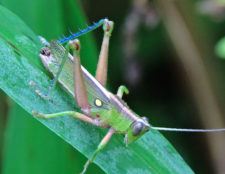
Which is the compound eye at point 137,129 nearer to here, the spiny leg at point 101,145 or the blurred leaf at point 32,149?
the spiny leg at point 101,145

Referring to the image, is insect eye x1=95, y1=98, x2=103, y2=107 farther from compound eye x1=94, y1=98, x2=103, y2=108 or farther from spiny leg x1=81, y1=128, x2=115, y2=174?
spiny leg x1=81, y1=128, x2=115, y2=174

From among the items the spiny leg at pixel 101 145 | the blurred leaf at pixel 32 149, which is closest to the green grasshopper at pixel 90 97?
→ the spiny leg at pixel 101 145

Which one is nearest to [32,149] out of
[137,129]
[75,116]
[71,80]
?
[75,116]

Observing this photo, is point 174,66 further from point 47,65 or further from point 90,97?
point 47,65

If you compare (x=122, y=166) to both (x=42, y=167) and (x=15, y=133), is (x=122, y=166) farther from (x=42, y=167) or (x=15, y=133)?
(x=15, y=133)

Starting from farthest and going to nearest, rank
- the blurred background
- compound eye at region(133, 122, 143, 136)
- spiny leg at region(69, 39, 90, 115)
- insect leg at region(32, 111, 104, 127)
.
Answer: the blurred background, spiny leg at region(69, 39, 90, 115), compound eye at region(133, 122, 143, 136), insect leg at region(32, 111, 104, 127)

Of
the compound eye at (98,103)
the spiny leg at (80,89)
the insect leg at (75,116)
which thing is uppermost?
the spiny leg at (80,89)

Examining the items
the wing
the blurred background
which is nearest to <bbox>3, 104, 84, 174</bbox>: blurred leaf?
the wing

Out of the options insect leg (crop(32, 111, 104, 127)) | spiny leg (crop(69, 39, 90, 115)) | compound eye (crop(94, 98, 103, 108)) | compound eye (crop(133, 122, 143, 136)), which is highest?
spiny leg (crop(69, 39, 90, 115))

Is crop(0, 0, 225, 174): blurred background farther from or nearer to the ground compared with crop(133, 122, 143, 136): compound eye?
farther from the ground
